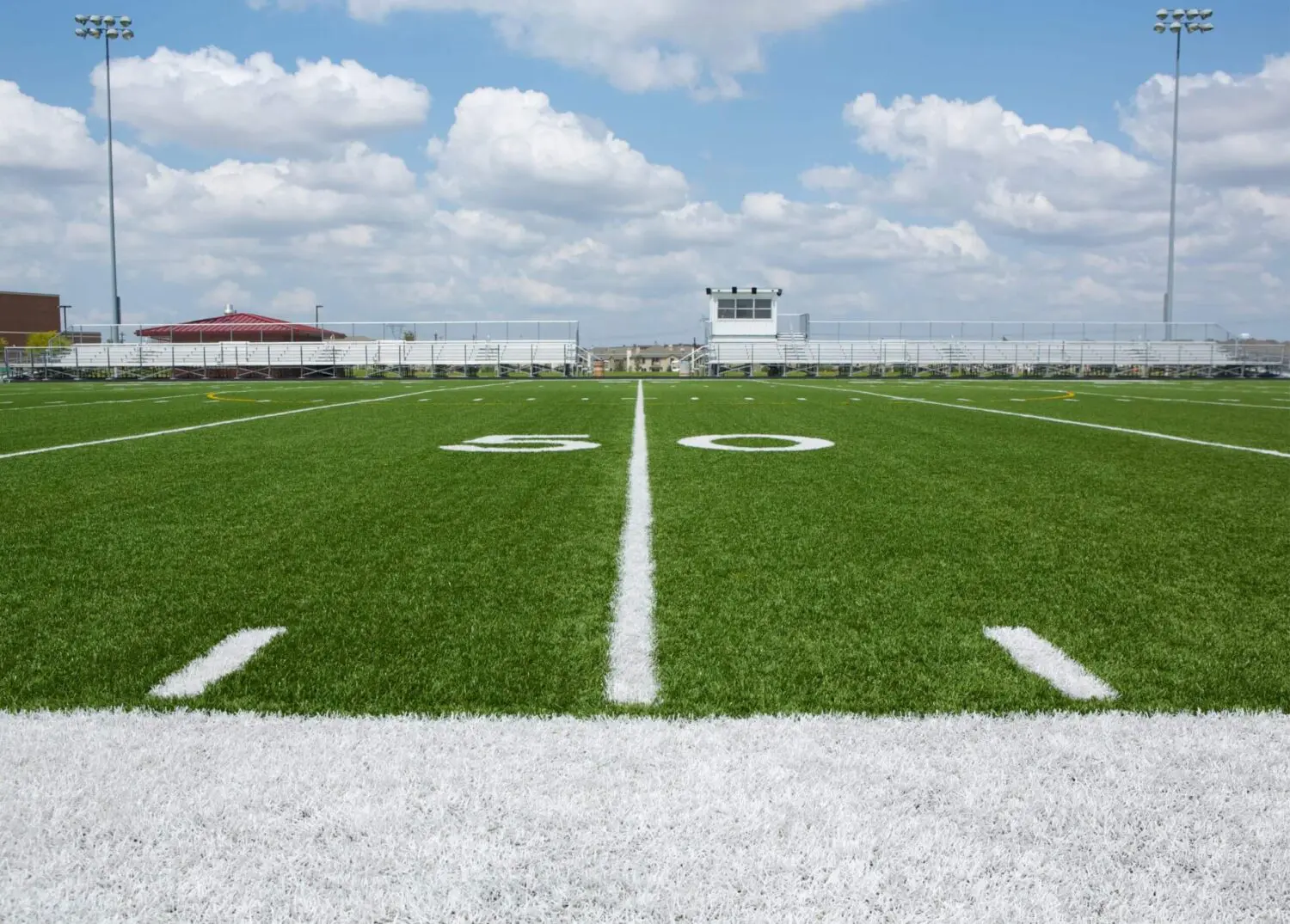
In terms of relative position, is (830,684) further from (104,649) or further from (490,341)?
(490,341)

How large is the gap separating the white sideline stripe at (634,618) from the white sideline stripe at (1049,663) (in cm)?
94

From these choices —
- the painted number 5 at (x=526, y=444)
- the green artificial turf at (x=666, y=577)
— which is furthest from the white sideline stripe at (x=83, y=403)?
the painted number 5 at (x=526, y=444)

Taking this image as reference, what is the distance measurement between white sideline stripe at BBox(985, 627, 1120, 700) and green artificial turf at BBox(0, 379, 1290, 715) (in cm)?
4

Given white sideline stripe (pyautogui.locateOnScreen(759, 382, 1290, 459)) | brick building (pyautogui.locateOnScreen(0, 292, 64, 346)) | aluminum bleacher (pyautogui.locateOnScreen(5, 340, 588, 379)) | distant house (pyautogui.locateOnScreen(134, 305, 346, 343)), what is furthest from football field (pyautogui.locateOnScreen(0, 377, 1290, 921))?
brick building (pyautogui.locateOnScreen(0, 292, 64, 346))

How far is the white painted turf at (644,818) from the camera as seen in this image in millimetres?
1434

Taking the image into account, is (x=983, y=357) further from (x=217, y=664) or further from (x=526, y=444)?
(x=217, y=664)

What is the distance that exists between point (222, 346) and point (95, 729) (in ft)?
154

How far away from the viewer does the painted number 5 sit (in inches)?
314

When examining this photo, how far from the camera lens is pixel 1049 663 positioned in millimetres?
2469

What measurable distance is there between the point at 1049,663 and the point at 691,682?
3.01ft

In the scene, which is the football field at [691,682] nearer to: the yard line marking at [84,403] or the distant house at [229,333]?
the yard line marking at [84,403]

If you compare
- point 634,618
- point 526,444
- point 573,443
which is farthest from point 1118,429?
point 634,618

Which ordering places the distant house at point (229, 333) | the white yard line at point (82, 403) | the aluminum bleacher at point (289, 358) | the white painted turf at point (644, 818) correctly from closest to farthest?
the white painted turf at point (644, 818) → the white yard line at point (82, 403) → the aluminum bleacher at point (289, 358) → the distant house at point (229, 333)

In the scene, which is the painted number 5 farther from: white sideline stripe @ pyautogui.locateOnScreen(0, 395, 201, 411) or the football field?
white sideline stripe @ pyautogui.locateOnScreen(0, 395, 201, 411)
